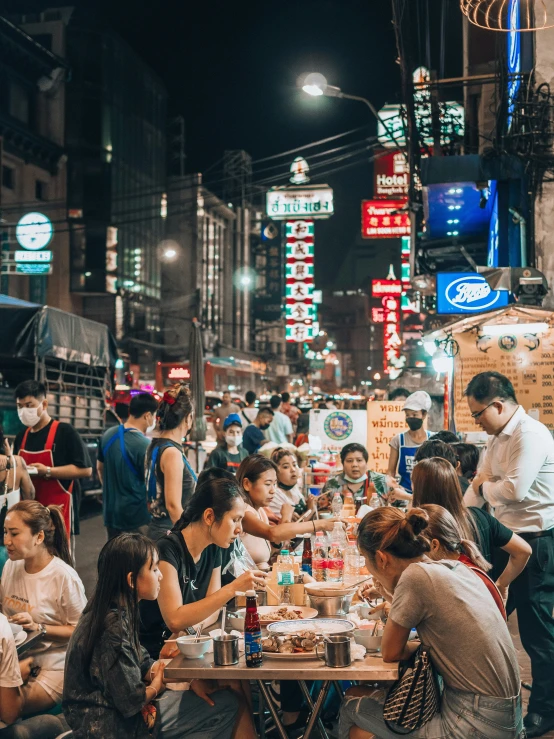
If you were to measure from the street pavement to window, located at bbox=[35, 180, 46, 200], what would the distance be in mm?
28447

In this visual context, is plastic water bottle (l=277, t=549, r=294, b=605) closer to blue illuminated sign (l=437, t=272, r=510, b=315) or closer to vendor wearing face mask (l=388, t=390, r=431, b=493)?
vendor wearing face mask (l=388, t=390, r=431, b=493)

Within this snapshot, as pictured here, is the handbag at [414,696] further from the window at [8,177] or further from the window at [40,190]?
Result: the window at [40,190]

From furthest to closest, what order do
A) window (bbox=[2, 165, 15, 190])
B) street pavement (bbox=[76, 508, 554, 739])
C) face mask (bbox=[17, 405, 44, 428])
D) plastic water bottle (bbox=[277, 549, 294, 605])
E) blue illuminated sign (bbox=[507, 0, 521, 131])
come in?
window (bbox=[2, 165, 15, 190]), blue illuminated sign (bbox=[507, 0, 521, 131]), face mask (bbox=[17, 405, 44, 428]), street pavement (bbox=[76, 508, 554, 739]), plastic water bottle (bbox=[277, 549, 294, 605])

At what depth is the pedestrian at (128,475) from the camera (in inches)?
283

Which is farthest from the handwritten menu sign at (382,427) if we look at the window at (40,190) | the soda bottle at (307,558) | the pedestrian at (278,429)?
the window at (40,190)

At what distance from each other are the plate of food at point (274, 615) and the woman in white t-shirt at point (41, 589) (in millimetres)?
1025

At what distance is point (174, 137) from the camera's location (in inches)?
2424

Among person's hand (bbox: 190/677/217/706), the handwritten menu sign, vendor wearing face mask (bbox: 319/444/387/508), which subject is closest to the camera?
person's hand (bbox: 190/677/217/706)

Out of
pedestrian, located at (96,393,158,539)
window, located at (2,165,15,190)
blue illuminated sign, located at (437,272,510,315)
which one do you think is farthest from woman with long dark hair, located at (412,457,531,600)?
window, located at (2,165,15,190)

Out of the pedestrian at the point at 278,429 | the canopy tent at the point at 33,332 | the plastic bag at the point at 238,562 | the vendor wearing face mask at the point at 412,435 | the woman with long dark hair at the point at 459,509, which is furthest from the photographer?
the pedestrian at the point at 278,429

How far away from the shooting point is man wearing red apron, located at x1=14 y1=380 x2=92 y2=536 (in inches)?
295

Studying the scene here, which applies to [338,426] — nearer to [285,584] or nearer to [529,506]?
[529,506]

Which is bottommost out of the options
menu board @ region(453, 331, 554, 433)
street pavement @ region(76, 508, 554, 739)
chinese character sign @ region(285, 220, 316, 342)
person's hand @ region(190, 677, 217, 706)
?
street pavement @ region(76, 508, 554, 739)

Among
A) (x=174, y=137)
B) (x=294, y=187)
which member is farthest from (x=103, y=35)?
(x=294, y=187)
